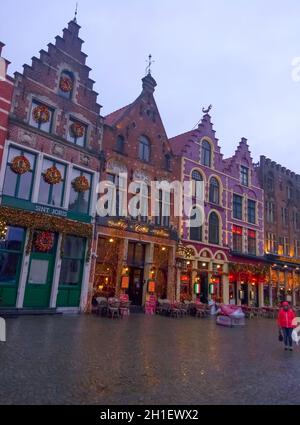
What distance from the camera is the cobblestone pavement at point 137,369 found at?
18.0 ft

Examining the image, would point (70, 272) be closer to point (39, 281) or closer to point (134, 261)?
point (39, 281)

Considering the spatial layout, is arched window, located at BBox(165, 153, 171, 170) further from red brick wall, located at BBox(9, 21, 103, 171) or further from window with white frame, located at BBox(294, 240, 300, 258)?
window with white frame, located at BBox(294, 240, 300, 258)

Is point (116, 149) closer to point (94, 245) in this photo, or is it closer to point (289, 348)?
point (94, 245)

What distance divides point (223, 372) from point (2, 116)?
1539 centimetres

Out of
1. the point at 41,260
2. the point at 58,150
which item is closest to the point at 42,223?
the point at 41,260

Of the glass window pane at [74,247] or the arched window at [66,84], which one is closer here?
the glass window pane at [74,247]

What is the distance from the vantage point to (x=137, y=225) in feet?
70.6

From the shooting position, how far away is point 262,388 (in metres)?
6.36

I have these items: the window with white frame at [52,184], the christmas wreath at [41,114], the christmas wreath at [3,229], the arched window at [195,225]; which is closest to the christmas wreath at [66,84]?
the christmas wreath at [41,114]

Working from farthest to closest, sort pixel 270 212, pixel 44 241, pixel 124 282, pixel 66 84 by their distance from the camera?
1. pixel 270 212
2. pixel 124 282
3. pixel 66 84
4. pixel 44 241

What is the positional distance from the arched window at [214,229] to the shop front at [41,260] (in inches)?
470

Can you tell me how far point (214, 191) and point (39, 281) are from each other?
1693 cm

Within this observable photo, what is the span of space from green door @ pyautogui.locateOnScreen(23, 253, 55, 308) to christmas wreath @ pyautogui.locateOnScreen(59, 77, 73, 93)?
385 inches

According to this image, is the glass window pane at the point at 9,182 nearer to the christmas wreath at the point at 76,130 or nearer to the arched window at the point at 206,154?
the christmas wreath at the point at 76,130
